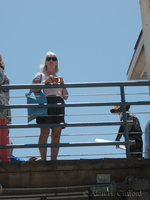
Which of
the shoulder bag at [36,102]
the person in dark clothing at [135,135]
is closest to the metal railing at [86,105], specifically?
the shoulder bag at [36,102]

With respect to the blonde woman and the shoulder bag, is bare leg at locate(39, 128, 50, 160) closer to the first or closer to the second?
the blonde woman

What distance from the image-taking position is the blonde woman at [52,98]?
6.76 metres

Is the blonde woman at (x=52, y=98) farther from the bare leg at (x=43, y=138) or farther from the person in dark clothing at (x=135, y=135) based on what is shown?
the person in dark clothing at (x=135, y=135)

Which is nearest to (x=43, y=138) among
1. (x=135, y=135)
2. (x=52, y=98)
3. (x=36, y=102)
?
(x=36, y=102)

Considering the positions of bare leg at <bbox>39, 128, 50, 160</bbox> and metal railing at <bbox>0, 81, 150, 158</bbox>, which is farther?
bare leg at <bbox>39, 128, 50, 160</bbox>

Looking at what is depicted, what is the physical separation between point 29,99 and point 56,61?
0.89 metres

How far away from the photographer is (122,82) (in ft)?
22.6

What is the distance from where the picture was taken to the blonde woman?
22.2 feet

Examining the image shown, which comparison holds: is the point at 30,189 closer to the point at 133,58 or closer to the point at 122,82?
the point at 122,82

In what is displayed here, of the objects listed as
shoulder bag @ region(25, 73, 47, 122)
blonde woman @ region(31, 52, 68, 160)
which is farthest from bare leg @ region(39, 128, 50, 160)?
shoulder bag @ region(25, 73, 47, 122)

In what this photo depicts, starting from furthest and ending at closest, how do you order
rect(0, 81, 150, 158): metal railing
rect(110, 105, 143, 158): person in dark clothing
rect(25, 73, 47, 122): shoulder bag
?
rect(110, 105, 143, 158): person in dark clothing < rect(25, 73, 47, 122): shoulder bag < rect(0, 81, 150, 158): metal railing

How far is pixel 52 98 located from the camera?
716 cm

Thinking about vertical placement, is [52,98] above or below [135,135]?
above

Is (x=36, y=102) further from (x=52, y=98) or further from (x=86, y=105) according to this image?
(x=86, y=105)
